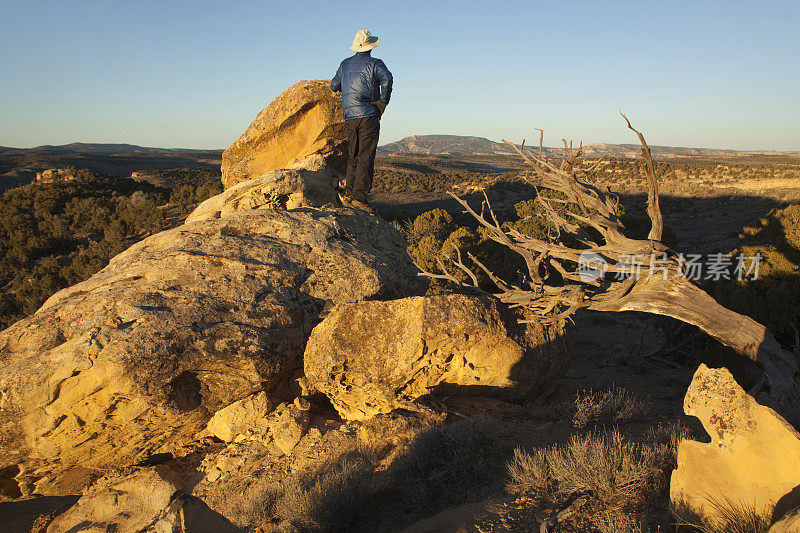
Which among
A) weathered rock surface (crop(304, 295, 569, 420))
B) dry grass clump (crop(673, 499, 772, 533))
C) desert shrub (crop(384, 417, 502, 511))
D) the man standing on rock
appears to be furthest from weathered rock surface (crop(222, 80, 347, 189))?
dry grass clump (crop(673, 499, 772, 533))

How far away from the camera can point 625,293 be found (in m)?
4.98

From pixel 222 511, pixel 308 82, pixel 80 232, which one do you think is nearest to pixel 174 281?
pixel 222 511

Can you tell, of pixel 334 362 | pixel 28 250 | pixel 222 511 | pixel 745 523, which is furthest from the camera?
pixel 28 250

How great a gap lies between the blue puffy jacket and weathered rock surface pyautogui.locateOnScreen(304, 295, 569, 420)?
3.56 metres

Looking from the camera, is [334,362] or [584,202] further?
[584,202]

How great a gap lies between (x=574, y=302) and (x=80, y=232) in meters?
22.0

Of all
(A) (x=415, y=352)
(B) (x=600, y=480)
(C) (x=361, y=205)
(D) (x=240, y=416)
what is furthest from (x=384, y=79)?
(B) (x=600, y=480)

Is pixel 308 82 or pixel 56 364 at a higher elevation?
pixel 308 82

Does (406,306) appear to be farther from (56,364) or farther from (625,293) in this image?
(56,364)

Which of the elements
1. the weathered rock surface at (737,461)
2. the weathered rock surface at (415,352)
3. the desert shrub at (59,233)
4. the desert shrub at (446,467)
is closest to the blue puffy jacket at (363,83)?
the weathered rock surface at (415,352)

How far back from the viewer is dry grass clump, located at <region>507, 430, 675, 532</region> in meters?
3.04

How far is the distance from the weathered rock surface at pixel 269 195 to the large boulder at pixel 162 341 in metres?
1.30

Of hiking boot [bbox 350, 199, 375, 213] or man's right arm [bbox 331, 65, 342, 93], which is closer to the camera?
man's right arm [bbox 331, 65, 342, 93]

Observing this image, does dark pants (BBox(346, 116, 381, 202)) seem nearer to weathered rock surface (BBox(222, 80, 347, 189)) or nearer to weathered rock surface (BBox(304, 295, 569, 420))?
weathered rock surface (BBox(222, 80, 347, 189))
